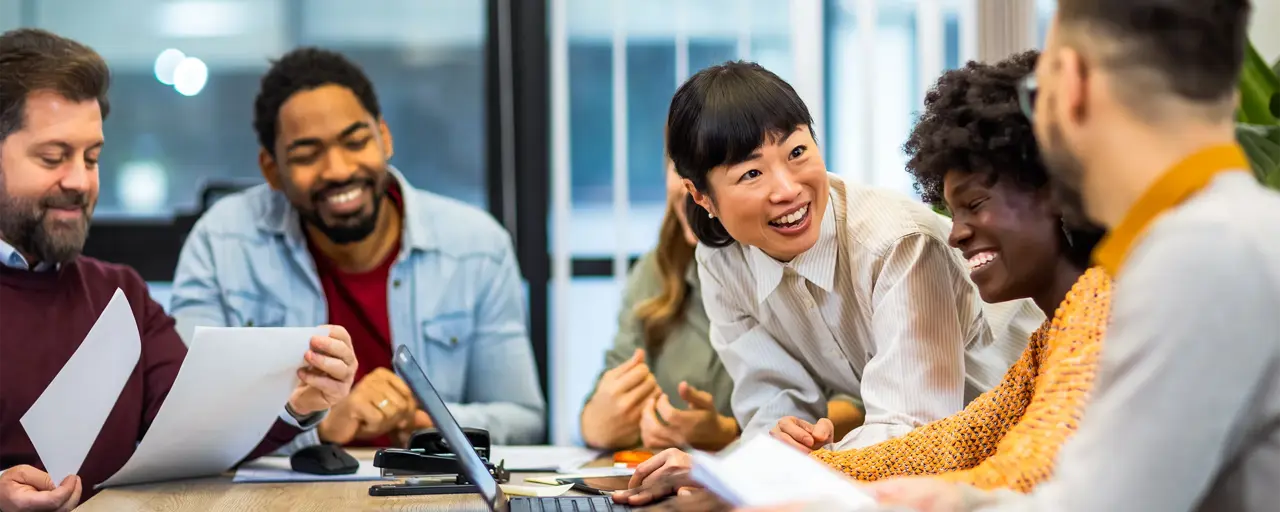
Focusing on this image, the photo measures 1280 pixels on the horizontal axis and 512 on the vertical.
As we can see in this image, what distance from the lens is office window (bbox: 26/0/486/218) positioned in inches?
153

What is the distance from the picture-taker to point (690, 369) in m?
2.54

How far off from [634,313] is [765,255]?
853 millimetres

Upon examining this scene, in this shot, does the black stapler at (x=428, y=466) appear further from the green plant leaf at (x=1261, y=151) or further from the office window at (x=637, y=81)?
the office window at (x=637, y=81)

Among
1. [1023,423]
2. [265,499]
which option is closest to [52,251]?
[265,499]

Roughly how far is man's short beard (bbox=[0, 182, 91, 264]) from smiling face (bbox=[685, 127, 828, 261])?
1.00 metres

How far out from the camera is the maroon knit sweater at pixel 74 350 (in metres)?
1.79

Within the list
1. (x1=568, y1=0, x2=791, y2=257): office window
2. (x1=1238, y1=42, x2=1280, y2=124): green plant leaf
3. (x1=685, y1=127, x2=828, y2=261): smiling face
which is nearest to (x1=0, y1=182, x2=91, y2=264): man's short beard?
(x1=685, y1=127, x2=828, y2=261): smiling face

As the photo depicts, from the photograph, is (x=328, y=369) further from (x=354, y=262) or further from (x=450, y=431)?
(x=354, y=262)

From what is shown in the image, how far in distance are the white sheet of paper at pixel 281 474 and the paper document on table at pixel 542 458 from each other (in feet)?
0.64

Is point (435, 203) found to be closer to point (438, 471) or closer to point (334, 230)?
point (334, 230)

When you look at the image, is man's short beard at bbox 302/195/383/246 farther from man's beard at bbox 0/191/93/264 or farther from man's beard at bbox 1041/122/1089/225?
man's beard at bbox 1041/122/1089/225

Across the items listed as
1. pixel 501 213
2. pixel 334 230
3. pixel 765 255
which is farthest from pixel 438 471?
pixel 501 213

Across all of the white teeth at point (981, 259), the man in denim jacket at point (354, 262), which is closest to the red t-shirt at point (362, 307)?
the man in denim jacket at point (354, 262)

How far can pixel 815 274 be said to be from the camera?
69.6 inches
